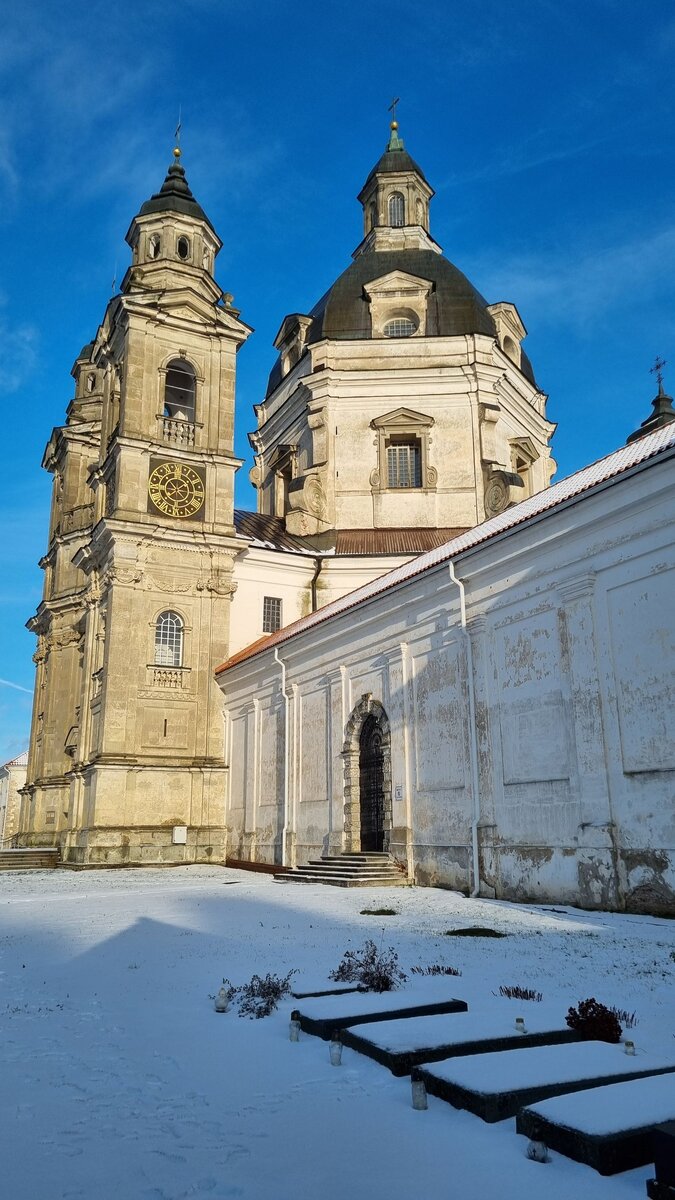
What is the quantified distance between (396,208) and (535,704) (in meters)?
35.4

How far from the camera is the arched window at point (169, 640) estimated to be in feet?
96.3

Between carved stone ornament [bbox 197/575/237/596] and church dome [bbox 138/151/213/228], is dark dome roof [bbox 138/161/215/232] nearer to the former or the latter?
church dome [bbox 138/151/213/228]

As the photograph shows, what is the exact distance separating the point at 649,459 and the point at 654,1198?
11440 mm

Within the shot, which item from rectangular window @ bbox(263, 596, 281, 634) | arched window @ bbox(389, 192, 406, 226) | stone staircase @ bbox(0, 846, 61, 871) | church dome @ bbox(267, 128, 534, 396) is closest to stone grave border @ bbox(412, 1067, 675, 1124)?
stone staircase @ bbox(0, 846, 61, 871)

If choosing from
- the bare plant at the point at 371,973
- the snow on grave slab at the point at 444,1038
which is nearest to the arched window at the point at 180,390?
the bare plant at the point at 371,973

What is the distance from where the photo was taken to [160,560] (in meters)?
29.7

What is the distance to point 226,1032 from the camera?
6633 millimetres

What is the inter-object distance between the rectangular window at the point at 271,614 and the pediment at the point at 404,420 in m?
8.56

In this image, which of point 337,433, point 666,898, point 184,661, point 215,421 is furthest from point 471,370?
point 666,898

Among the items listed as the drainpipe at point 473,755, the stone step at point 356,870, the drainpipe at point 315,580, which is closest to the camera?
the drainpipe at point 473,755

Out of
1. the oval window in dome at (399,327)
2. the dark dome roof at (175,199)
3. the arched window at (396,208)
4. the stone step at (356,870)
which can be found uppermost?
the arched window at (396,208)

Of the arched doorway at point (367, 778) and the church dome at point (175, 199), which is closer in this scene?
the arched doorway at point (367, 778)

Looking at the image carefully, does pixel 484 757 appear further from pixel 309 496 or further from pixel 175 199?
pixel 175 199

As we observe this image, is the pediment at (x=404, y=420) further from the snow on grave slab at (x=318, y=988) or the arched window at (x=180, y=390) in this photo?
the snow on grave slab at (x=318, y=988)
